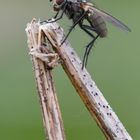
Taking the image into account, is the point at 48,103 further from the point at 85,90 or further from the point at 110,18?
the point at 110,18

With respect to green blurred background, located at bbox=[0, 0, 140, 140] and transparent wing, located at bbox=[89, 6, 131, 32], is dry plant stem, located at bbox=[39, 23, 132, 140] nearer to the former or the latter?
transparent wing, located at bbox=[89, 6, 131, 32]

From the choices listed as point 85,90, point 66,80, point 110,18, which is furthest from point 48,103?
point 66,80

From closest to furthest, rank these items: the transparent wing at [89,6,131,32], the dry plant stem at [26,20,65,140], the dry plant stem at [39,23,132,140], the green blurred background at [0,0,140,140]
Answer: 1. the dry plant stem at [26,20,65,140]
2. the dry plant stem at [39,23,132,140]
3. the transparent wing at [89,6,131,32]
4. the green blurred background at [0,0,140,140]

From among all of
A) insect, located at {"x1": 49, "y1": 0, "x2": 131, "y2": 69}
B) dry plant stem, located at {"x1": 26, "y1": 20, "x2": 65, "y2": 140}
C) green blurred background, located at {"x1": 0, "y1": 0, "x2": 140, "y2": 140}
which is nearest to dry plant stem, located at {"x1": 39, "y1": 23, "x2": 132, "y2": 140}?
dry plant stem, located at {"x1": 26, "y1": 20, "x2": 65, "y2": 140}

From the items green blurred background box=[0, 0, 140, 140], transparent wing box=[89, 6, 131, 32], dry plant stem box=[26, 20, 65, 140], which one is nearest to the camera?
dry plant stem box=[26, 20, 65, 140]

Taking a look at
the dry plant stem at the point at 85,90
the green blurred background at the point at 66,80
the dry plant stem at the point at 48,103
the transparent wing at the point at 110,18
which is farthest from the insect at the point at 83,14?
the green blurred background at the point at 66,80

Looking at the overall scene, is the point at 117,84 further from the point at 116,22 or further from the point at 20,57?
the point at 116,22

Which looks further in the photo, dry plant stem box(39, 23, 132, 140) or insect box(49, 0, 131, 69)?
insect box(49, 0, 131, 69)
